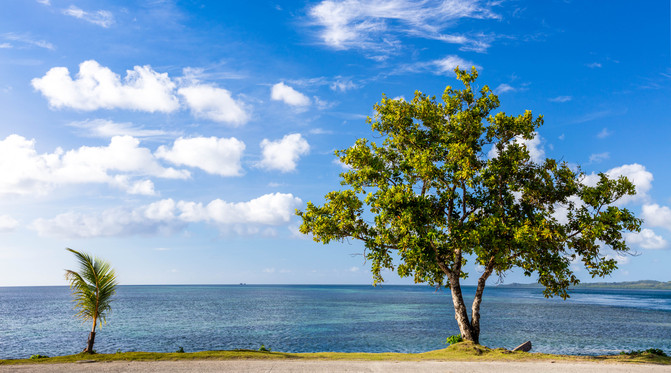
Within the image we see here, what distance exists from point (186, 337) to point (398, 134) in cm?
3730

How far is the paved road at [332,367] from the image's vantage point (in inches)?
612

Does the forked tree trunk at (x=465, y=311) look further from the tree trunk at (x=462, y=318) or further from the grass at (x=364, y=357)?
the grass at (x=364, y=357)

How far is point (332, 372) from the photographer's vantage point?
50.4ft

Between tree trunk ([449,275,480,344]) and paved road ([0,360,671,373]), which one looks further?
tree trunk ([449,275,480,344])

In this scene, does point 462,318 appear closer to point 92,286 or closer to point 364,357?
point 364,357

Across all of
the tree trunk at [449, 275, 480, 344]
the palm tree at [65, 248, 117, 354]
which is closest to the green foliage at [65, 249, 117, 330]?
the palm tree at [65, 248, 117, 354]

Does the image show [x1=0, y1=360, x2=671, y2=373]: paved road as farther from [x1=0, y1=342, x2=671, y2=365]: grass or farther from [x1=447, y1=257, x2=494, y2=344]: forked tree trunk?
[x1=447, y1=257, x2=494, y2=344]: forked tree trunk

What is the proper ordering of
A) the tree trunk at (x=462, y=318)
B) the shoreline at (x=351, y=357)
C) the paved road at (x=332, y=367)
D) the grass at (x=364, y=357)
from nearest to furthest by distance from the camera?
the paved road at (x=332, y=367), the shoreline at (x=351, y=357), the grass at (x=364, y=357), the tree trunk at (x=462, y=318)

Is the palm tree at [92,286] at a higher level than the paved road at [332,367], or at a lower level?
higher

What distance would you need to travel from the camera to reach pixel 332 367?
53.4 feet

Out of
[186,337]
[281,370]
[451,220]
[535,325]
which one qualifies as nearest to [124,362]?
[281,370]

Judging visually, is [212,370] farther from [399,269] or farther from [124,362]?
[399,269]

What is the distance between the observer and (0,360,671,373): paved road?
1555cm

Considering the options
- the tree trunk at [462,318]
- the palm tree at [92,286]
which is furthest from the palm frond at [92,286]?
the tree trunk at [462,318]
